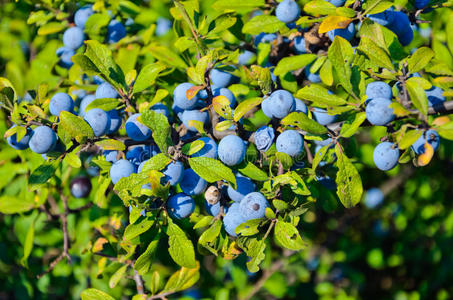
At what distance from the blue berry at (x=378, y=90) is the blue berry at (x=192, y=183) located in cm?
58

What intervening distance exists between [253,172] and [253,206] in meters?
0.11

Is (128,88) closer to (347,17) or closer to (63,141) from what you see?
(63,141)

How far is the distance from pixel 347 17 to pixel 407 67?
252mm

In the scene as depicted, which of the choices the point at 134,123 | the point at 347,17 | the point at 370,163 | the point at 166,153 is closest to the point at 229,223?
the point at 166,153

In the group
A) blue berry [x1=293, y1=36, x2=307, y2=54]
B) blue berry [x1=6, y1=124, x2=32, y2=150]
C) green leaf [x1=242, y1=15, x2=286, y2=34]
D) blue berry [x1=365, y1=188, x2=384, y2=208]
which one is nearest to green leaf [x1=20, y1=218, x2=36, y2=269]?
blue berry [x1=6, y1=124, x2=32, y2=150]

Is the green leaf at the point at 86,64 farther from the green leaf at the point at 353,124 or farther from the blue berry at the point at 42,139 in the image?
the green leaf at the point at 353,124

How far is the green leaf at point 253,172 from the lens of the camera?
114 centimetres

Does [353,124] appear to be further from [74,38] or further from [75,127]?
[74,38]

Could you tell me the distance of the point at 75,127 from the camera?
110 centimetres

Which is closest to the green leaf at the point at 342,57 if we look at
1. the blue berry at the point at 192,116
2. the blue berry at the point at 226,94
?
the blue berry at the point at 226,94

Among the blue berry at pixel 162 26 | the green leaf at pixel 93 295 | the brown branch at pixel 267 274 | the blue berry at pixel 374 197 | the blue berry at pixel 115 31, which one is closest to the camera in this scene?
the green leaf at pixel 93 295

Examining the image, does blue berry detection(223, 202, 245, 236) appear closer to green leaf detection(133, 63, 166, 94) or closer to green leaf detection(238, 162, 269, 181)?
green leaf detection(238, 162, 269, 181)

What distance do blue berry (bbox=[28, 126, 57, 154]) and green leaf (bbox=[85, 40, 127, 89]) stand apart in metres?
0.26

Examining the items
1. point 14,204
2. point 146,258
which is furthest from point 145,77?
point 14,204
